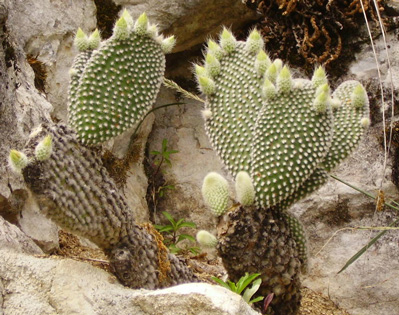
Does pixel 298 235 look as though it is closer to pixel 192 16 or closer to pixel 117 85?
pixel 117 85

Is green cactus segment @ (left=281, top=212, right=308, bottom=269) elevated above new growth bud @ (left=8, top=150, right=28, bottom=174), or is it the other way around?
green cactus segment @ (left=281, top=212, right=308, bottom=269)

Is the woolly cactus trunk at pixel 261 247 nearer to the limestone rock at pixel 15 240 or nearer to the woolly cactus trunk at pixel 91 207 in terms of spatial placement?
the woolly cactus trunk at pixel 91 207

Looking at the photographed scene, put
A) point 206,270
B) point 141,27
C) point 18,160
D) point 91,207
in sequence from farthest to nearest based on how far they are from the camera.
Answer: point 206,270
point 141,27
point 91,207
point 18,160

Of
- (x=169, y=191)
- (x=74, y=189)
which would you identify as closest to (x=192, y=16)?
(x=169, y=191)

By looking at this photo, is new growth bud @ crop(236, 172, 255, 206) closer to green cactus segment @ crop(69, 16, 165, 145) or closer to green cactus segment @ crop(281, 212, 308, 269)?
green cactus segment @ crop(281, 212, 308, 269)

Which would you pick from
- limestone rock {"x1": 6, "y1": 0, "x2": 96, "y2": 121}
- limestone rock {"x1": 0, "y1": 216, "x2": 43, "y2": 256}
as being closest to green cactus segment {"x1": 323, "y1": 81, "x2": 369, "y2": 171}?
limestone rock {"x1": 0, "y1": 216, "x2": 43, "y2": 256}

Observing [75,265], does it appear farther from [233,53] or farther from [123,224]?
[233,53]
